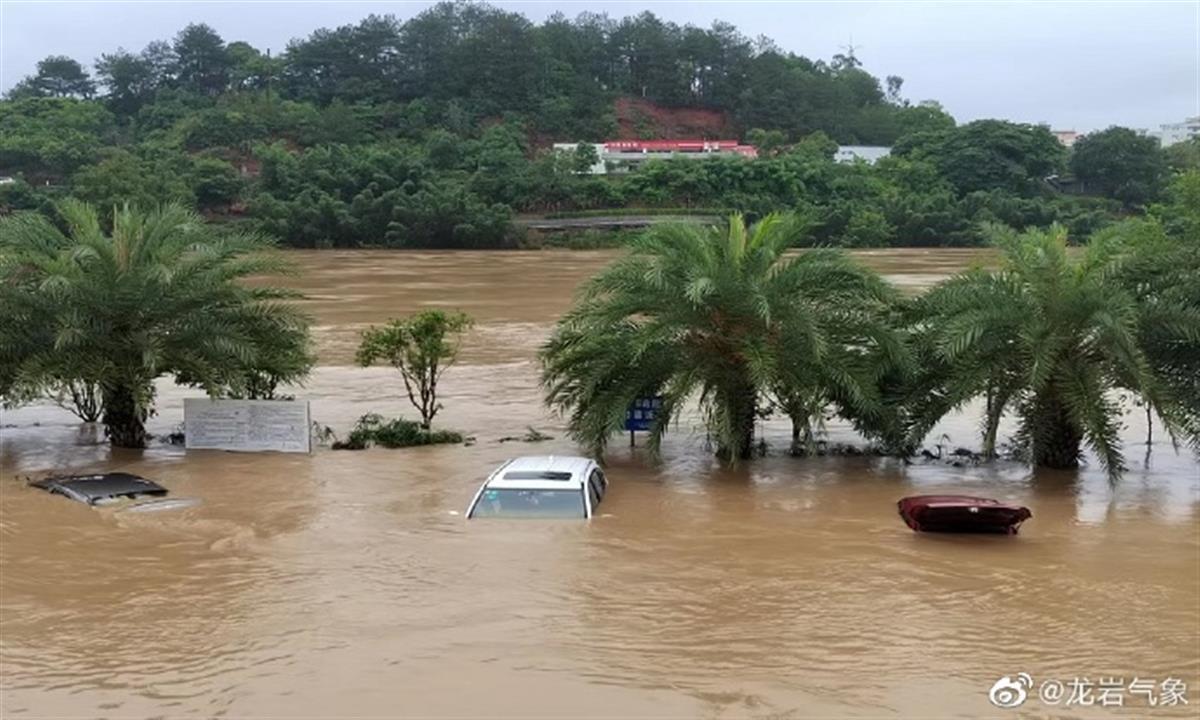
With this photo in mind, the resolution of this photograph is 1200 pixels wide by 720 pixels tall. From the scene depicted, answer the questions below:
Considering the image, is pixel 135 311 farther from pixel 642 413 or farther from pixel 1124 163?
pixel 1124 163

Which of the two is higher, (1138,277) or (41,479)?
(1138,277)

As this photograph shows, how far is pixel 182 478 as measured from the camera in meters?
17.1

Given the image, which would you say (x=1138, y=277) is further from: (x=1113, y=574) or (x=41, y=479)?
(x=41, y=479)

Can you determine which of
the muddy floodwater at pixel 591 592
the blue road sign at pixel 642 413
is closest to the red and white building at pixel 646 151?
the blue road sign at pixel 642 413

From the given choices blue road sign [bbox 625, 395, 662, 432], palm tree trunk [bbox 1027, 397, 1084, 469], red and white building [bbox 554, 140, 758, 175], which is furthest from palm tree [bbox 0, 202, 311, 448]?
red and white building [bbox 554, 140, 758, 175]

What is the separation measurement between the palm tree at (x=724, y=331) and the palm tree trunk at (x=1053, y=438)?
2225mm

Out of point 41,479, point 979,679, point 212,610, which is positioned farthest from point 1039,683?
point 41,479

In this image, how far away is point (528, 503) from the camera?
13609 mm

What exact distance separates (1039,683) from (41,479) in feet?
42.0

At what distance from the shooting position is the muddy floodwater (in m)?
9.16

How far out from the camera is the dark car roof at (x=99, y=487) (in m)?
15.2

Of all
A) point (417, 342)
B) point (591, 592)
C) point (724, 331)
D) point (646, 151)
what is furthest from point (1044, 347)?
point (646, 151)

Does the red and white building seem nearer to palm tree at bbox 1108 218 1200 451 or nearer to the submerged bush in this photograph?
the submerged bush

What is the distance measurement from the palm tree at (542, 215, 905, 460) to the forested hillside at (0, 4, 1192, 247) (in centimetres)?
4383
